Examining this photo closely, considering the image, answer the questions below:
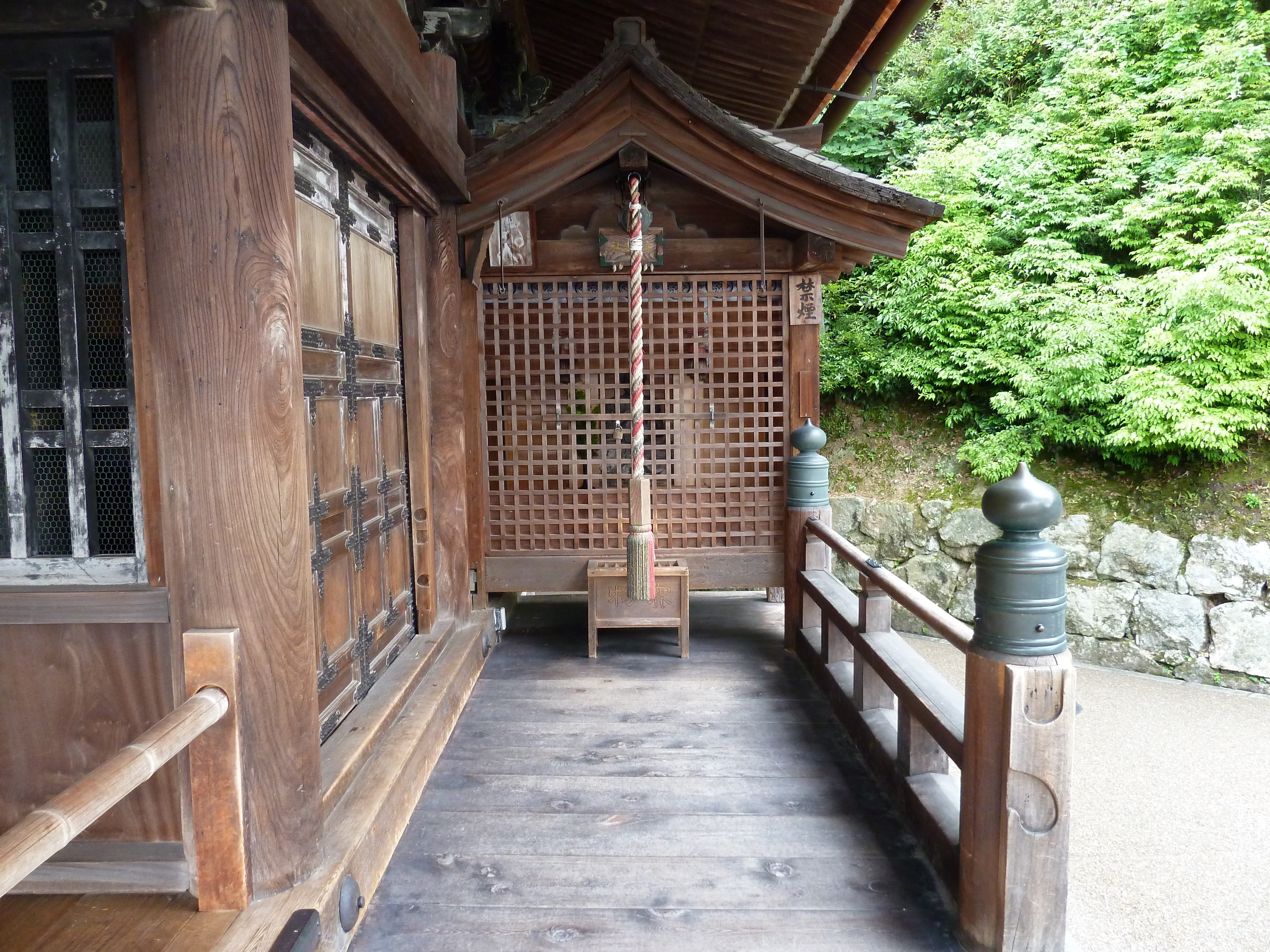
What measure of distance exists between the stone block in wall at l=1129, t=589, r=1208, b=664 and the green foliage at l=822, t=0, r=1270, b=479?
138 cm

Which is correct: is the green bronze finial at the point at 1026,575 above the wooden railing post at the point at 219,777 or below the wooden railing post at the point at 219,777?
above

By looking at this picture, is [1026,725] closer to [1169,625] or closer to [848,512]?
[1169,625]

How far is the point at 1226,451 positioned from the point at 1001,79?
7.13 metres

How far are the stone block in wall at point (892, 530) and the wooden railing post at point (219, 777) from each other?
7574mm

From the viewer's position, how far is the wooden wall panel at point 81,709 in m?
1.98

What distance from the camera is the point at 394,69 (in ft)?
8.76

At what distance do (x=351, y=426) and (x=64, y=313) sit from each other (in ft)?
3.62

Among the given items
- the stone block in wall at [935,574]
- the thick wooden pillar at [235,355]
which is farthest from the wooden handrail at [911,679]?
the stone block in wall at [935,574]

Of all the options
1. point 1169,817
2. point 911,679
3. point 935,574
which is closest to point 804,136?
point 911,679

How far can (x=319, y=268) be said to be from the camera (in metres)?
2.64

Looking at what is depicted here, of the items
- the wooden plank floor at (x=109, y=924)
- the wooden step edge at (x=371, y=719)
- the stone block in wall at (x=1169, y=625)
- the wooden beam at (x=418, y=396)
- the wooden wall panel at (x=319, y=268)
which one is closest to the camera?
the wooden plank floor at (x=109, y=924)

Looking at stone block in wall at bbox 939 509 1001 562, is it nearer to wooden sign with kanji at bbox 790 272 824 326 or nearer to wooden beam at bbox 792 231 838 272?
wooden sign with kanji at bbox 790 272 824 326

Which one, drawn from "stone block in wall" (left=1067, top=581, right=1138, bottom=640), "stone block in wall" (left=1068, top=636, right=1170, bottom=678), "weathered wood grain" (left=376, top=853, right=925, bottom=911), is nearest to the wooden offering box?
"weathered wood grain" (left=376, top=853, right=925, bottom=911)

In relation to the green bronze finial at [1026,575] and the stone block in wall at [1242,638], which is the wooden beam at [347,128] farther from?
the stone block in wall at [1242,638]
